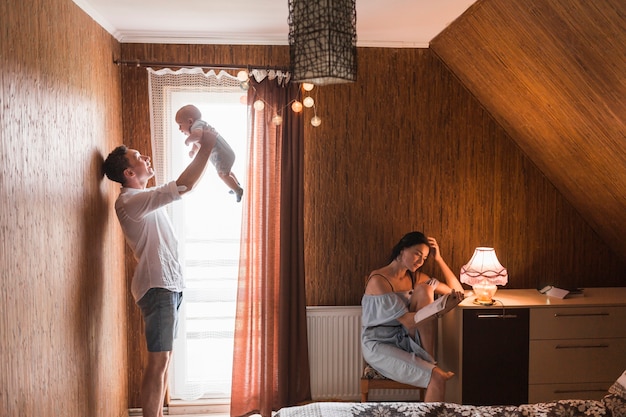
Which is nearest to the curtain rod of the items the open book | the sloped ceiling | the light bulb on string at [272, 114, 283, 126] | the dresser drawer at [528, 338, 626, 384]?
the light bulb on string at [272, 114, 283, 126]

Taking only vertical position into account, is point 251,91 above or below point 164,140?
above

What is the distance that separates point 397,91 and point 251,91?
3.24 feet

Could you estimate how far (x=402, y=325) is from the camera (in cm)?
326

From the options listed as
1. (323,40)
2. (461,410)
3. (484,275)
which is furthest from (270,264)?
(323,40)

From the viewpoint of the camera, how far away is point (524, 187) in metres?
3.78

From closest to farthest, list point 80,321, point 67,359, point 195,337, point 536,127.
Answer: point 67,359 < point 80,321 < point 536,127 < point 195,337

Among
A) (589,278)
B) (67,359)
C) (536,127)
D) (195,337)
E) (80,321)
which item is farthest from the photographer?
(589,278)

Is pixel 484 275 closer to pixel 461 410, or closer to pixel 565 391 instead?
pixel 565 391

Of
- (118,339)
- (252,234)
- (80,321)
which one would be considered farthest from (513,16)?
(118,339)

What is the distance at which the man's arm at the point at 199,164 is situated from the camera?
9.42 feet

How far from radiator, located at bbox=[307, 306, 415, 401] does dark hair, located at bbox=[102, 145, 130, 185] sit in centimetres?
149

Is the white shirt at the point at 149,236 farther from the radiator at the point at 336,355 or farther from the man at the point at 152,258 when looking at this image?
the radiator at the point at 336,355

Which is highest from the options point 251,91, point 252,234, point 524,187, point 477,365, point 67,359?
point 251,91

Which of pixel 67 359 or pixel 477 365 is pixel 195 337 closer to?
pixel 67 359
